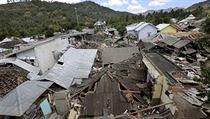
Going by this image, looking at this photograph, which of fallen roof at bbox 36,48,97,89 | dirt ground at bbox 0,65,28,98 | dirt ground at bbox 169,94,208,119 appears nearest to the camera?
dirt ground at bbox 169,94,208,119

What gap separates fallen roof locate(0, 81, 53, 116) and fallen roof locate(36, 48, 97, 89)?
1.17m

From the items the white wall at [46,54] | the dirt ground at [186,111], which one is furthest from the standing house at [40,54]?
the dirt ground at [186,111]

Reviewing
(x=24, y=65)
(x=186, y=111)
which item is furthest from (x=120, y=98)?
(x=24, y=65)

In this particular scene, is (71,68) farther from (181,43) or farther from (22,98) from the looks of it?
(181,43)

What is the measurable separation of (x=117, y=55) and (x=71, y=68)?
633 cm

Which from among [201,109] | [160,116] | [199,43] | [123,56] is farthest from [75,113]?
[199,43]

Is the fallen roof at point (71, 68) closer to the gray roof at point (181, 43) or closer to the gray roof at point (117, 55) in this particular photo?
the gray roof at point (117, 55)

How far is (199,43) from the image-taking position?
809 inches

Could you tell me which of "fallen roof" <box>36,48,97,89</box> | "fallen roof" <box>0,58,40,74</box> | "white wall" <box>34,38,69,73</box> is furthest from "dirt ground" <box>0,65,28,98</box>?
"white wall" <box>34,38,69,73</box>

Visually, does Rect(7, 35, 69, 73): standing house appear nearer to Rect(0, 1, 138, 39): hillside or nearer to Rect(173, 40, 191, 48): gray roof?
Rect(173, 40, 191, 48): gray roof

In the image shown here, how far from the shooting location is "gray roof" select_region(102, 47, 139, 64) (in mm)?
22017

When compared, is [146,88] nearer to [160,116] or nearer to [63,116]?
[160,116]

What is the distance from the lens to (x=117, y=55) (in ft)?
76.5

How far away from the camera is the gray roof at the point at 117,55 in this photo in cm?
2202
